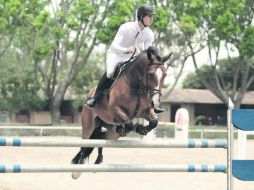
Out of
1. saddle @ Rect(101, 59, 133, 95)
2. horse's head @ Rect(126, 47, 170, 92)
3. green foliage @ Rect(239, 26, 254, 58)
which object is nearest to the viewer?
horse's head @ Rect(126, 47, 170, 92)

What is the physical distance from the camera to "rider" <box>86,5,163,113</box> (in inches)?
273

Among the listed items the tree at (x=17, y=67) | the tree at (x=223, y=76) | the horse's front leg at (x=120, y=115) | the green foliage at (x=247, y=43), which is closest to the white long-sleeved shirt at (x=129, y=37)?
the horse's front leg at (x=120, y=115)

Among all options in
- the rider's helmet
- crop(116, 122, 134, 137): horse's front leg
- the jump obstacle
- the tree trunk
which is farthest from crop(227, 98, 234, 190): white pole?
the tree trunk

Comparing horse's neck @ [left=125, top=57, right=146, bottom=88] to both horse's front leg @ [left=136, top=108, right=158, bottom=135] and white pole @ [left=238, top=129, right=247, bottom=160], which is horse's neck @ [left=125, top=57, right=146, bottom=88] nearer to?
horse's front leg @ [left=136, top=108, right=158, bottom=135]

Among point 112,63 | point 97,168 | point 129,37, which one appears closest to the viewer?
point 97,168

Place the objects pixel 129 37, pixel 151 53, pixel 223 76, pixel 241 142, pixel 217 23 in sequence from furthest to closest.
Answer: pixel 223 76, pixel 217 23, pixel 241 142, pixel 129 37, pixel 151 53

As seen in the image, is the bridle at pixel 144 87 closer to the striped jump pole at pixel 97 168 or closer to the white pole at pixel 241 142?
the striped jump pole at pixel 97 168

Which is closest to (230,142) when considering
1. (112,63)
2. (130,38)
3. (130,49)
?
(130,49)

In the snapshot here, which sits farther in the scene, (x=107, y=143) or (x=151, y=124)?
(x=151, y=124)

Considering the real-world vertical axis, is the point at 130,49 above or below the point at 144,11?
below

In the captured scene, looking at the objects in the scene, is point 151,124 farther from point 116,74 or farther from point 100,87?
point 100,87

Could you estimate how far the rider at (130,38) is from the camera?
22.7 feet

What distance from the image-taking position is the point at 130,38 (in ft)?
23.0

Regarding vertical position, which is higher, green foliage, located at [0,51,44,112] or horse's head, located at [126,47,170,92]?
horse's head, located at [126,47,170,92]
